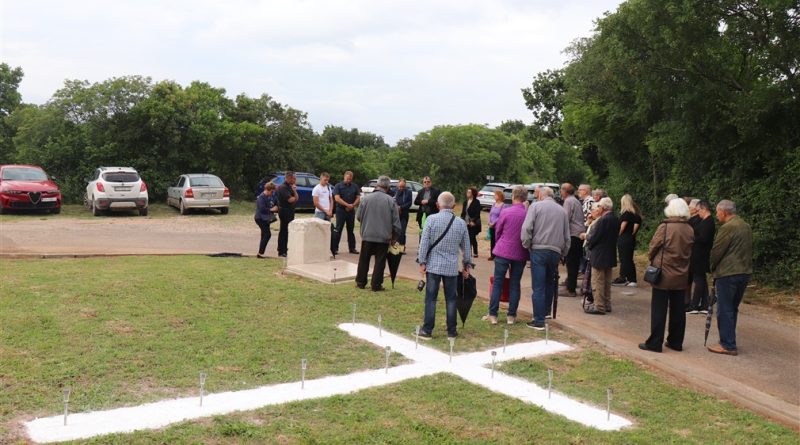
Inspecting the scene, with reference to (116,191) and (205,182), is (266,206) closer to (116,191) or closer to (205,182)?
(116,191)

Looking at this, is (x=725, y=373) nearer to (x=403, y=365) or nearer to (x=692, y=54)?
(x=403, y=365)

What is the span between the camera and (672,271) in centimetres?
704

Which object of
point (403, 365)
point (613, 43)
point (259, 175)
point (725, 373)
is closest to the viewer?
point (403, 365)

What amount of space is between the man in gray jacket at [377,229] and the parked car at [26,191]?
1478cm

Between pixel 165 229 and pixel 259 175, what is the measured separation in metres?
13.5

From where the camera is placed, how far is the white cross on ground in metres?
4.48

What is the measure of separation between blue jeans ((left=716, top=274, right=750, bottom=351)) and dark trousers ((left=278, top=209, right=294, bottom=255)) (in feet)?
25.4

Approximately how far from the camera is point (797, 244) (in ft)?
35.2

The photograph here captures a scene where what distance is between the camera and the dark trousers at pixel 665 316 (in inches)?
284

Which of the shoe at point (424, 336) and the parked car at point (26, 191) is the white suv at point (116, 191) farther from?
the shoe at point (424, 336)

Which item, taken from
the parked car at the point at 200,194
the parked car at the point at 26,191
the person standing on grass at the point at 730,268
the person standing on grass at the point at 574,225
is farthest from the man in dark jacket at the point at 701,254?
the parked car at the point at 26,191

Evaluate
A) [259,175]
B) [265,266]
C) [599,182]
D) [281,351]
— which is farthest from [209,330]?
[259,175]

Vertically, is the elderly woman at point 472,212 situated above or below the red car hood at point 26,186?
above

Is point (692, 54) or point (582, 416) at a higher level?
point (692, 54)
